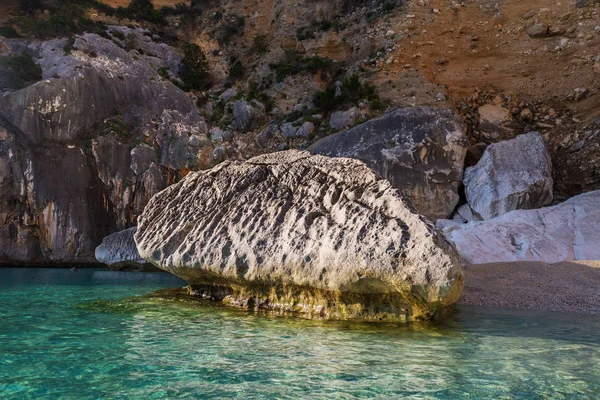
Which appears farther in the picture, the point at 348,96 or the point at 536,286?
the point at 348,96

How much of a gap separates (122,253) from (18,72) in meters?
14.0

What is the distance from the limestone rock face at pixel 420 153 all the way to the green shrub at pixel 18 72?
19.9 meters

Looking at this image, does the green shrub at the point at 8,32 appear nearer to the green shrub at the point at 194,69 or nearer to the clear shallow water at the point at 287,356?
the green shrub at the point at 194,69

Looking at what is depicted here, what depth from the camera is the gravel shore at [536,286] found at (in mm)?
10289

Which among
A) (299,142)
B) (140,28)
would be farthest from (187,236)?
(140,28)

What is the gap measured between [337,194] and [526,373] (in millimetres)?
5169

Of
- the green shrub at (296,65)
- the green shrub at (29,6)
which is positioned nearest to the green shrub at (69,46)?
the green shrub at (29,6)

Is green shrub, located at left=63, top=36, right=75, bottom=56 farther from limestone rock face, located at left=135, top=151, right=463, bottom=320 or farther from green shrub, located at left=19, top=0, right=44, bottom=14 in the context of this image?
limestone rock face, located at left=135, top=151, right=463, bottom=320

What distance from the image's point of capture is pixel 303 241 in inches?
363

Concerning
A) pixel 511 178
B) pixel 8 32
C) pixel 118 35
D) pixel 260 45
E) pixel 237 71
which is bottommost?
pixel 511 178

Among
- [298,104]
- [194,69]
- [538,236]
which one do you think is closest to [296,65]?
[298,104]

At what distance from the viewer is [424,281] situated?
764 cm

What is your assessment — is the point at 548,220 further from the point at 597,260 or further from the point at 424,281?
the point at 424,281

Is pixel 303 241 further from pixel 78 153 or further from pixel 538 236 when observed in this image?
pixel 78 153
